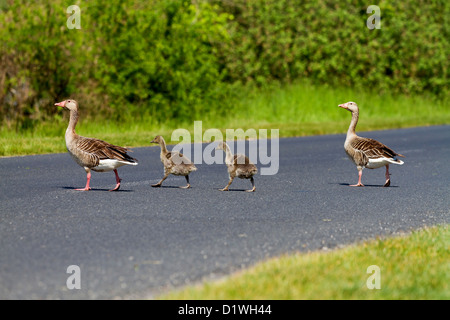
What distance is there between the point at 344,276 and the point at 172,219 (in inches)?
120

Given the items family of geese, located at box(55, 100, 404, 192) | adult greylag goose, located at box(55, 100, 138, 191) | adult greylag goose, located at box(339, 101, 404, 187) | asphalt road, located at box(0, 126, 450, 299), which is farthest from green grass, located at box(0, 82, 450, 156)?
adult greylag goose, located at box(339, 101, 404, 187)

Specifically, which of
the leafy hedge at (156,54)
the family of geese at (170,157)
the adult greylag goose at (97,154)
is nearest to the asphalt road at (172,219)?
the family of geese at (170,157)

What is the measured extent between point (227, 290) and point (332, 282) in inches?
34.9

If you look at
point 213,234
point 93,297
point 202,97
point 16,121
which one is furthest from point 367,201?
point 202,97

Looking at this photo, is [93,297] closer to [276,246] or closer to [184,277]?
[184,277]

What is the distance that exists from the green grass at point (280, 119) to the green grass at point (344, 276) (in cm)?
1056

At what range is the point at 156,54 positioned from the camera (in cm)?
2317

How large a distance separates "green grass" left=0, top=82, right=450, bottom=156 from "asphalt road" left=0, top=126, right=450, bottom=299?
3.36m

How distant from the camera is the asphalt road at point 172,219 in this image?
21.9 feet

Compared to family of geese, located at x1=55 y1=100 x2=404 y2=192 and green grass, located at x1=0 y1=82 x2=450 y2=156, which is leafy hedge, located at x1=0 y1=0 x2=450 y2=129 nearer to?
green grass, located at x1=0 y1=82 x2=450 y2=156

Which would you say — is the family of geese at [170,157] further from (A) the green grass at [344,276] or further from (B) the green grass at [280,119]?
(B) the green grass at [280,119]

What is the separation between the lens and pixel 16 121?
20.8 m

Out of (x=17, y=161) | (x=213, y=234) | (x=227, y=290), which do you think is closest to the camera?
(x=227, y=290)
